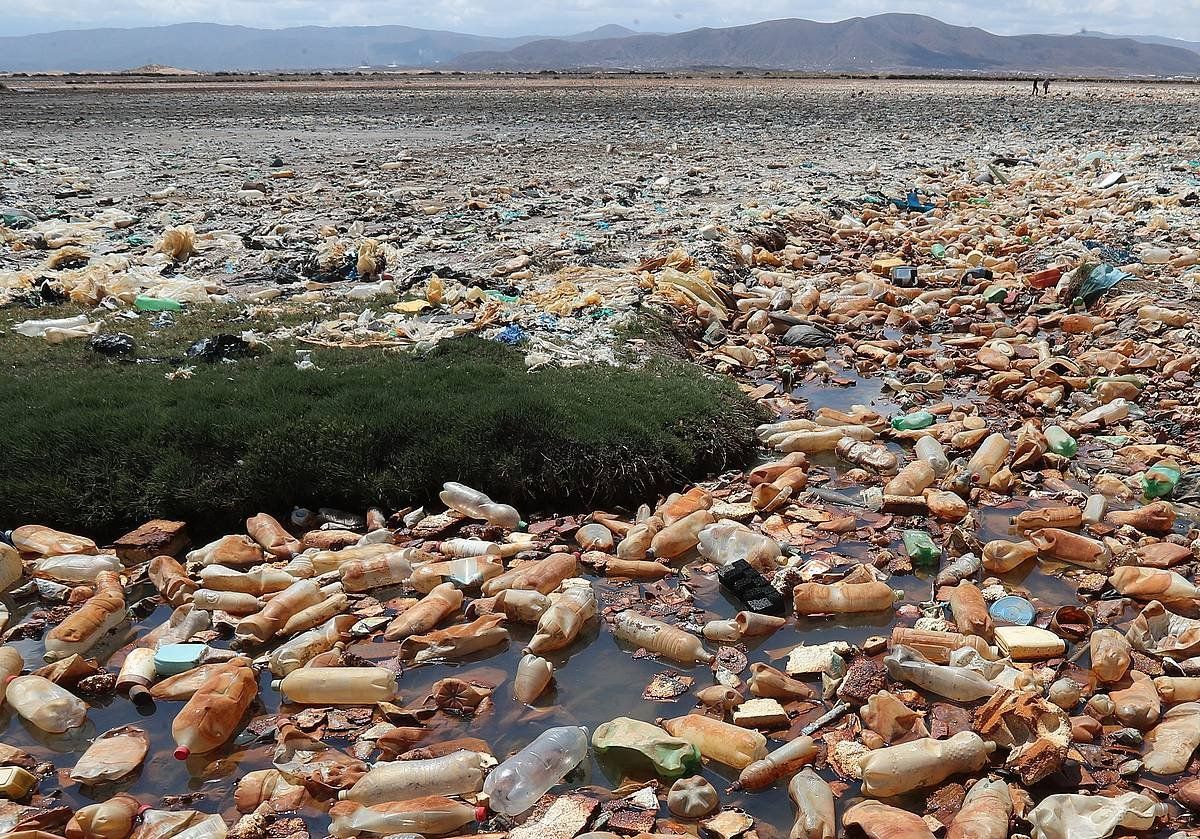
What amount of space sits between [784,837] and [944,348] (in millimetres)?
6263

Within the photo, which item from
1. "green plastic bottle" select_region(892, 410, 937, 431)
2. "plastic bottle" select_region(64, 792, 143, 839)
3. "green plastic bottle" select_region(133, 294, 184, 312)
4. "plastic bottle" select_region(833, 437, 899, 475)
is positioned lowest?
"plastic bottle" select_region(64, 792, 143, 839)

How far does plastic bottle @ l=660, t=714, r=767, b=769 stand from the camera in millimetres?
3318

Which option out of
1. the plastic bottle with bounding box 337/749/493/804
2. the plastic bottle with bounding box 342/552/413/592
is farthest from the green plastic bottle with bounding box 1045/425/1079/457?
the plastic bottle with bounding box 337/749/493/804

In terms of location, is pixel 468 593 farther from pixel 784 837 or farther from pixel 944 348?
pixel 944 348

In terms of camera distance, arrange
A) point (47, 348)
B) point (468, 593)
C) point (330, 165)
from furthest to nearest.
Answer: point (330, 165) < point (47, 348) < point (468, 593)

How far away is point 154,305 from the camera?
870 centimetres

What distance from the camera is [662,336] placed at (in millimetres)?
8023

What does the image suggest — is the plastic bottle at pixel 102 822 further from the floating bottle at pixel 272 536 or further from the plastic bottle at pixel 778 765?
the plastic bottle at pixel 778 765

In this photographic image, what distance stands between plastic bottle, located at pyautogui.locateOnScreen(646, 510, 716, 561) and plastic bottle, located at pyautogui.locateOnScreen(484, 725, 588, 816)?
5.16 feet

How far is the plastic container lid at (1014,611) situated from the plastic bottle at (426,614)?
100 inches

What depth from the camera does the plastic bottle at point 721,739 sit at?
332cm

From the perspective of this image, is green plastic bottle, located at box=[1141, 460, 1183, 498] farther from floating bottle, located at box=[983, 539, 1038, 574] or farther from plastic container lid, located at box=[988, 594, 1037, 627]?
plastic container lid, located at box=[988, 594, 1037, 627]

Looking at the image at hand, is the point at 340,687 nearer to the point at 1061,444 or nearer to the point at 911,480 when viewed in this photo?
the point at 911,480

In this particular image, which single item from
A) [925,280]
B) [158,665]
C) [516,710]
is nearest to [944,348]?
[925,280]
